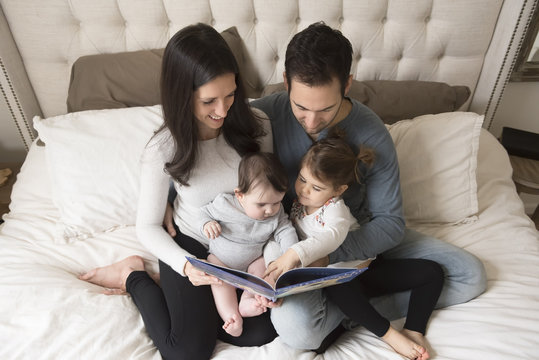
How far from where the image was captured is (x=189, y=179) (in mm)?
1178

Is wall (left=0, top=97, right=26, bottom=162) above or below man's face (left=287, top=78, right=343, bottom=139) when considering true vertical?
below

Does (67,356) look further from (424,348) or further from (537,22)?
(537,22)

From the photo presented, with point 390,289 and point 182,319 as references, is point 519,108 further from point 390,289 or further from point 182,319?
point 182,319

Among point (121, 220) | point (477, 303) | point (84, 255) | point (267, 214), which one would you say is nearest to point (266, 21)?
point (267, 214)

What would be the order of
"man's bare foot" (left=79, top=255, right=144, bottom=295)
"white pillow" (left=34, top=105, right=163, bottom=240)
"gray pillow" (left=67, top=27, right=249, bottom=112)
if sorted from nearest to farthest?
"man's bare foot" (left=79, top=255, right=144, bottom=295) < "white pillow" (left=34, top=105, right=163, bottom=240) < "gray pillow" (left=67, top=27, right=249, bottom=112)

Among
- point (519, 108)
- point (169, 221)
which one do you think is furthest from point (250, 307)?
point (519, 108)

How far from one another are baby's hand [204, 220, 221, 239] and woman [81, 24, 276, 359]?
0.10m

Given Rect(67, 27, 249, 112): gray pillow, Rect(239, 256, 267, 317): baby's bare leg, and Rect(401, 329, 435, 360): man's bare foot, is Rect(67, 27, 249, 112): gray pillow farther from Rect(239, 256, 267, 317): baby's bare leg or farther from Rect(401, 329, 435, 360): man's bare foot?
Rect(401, 329, 435, 360): man's bare foot

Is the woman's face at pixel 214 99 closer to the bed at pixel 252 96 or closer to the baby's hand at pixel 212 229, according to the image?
the baby's hand at pixel 212 229

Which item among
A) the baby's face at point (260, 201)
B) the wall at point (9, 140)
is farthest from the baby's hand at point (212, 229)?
the wall at point (9, 140)

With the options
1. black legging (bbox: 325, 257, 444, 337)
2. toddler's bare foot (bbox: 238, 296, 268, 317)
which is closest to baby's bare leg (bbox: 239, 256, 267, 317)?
toddler's bare foot (bbox: 238, 296, 268, 317)

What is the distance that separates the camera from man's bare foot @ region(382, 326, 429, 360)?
1044 mm

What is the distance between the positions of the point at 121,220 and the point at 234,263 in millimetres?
558

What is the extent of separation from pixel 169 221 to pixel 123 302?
12.4 inches
